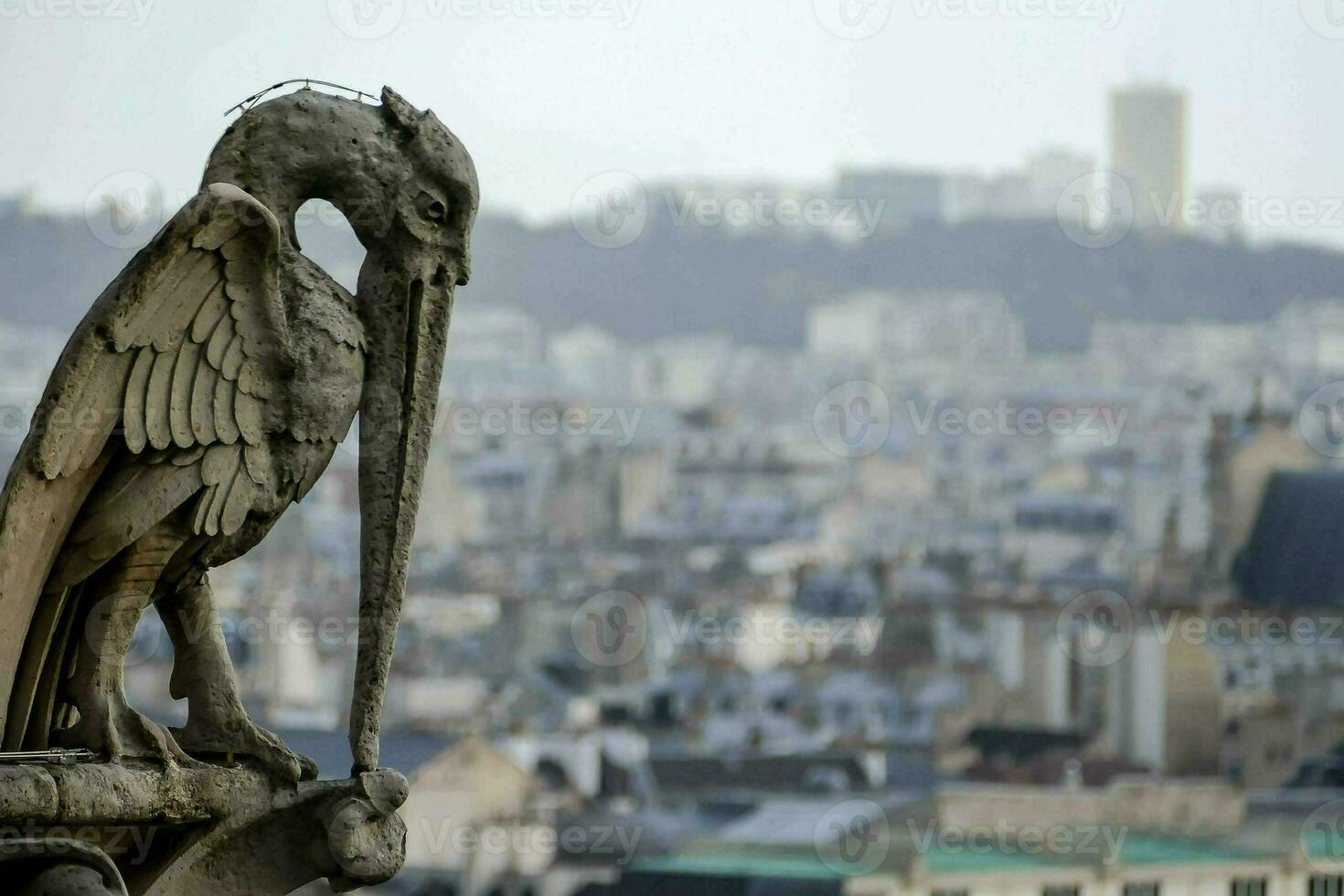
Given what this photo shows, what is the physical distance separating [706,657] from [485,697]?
6515 millimetres

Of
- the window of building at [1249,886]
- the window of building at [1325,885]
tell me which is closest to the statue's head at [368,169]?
the window of building at [1325,885]

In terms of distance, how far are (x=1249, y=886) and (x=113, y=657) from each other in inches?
1231

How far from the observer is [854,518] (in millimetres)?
59000

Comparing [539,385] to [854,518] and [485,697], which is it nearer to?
[854,518]

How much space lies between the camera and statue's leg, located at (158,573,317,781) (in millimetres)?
3648

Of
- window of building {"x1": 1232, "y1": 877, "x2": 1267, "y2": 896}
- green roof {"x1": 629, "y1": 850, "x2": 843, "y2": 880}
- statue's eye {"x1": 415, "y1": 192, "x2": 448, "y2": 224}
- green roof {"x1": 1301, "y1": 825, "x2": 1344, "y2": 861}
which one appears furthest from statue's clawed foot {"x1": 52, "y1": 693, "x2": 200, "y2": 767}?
green roof {"x1": 1301, "y1": 825, "x2": 1344, "y2": 861}

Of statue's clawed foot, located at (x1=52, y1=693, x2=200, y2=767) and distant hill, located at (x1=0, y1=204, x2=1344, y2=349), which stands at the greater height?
distant hill, located at (x1=0, y1=204, x2=1344, y2=349)

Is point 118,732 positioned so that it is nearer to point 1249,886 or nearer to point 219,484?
point 219,484

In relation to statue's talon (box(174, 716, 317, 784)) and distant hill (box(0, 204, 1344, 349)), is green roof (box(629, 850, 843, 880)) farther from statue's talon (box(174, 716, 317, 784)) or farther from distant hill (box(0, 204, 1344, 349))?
statue's talon (box(174, 716, 317, 784))

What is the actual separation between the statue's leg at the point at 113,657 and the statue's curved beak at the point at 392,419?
0.30 meters

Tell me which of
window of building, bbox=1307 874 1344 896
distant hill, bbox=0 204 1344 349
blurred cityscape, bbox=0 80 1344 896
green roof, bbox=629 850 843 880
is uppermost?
distant hill, bbox=0 204 1344 349

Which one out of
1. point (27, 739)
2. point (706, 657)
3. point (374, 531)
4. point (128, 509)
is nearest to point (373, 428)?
point (374, 531)

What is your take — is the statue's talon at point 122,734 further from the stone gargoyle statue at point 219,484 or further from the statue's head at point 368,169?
the statue's head at point 368,169

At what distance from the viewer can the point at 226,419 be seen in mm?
3574
